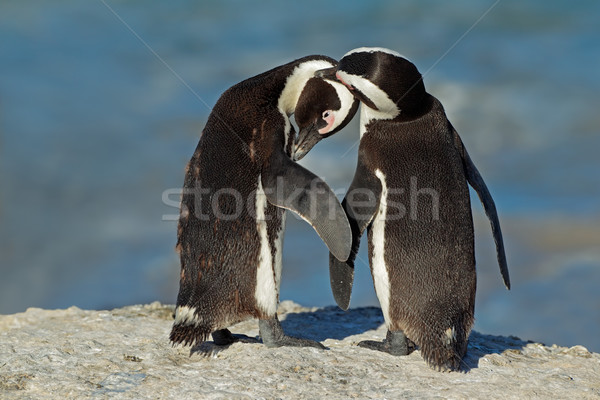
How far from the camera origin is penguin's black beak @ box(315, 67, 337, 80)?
4328mm

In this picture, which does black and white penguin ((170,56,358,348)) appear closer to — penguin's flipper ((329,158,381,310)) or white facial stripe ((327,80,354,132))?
penguin's flipper ((329,158,381,310))

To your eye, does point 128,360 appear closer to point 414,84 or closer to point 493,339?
point 414,84

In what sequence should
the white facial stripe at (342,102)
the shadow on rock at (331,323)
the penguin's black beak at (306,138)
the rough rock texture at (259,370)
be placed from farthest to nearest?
the shadow on rock at (331,323), the penguin's black beak at (306,138), the white facial stripe at (342,102), the rough rock texture at (259,370)

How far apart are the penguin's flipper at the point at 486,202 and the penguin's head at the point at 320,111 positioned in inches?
30.3

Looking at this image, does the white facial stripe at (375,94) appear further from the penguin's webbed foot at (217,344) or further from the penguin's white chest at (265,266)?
the penguin's webbed foot at (217,344)

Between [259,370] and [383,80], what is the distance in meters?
1.87

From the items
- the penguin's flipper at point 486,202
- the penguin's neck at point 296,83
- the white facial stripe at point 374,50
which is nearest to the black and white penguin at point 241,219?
the penguin's neck at point 296,83

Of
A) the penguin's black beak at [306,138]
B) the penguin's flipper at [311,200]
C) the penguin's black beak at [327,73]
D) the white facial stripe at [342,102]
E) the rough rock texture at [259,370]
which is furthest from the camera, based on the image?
the penguin's black beak at [306,138]

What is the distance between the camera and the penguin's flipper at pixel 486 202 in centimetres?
439

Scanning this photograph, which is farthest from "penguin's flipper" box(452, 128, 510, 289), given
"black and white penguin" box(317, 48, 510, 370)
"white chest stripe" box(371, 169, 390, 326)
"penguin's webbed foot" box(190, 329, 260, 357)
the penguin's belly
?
"penguin's webbed foot" box(190, 329, 260, 357)

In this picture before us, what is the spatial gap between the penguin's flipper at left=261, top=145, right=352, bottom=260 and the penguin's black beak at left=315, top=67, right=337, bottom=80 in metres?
0.67

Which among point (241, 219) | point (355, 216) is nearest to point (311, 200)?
point (355, 216)

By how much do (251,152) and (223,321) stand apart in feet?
3.50

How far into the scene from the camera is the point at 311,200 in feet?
13.1
